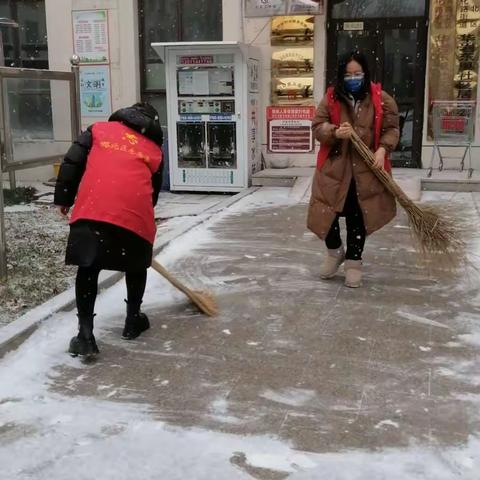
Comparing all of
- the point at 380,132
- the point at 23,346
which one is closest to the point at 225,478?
the point at 23,346

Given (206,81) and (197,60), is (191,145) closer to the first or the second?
(206,81)

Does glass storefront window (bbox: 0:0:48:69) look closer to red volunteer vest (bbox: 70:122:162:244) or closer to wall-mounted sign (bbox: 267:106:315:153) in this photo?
wall-mounted sign (bbox: 267:106:315:153)

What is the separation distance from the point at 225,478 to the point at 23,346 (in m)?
1.79

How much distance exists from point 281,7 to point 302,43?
102cm

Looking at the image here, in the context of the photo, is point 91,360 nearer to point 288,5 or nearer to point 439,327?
point 439,327

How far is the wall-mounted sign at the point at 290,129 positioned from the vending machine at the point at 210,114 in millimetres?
620

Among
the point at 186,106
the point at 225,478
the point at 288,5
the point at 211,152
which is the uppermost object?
the point at 288,5

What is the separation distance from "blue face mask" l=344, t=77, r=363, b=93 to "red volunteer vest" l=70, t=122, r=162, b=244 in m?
1.59

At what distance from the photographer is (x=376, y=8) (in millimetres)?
10242

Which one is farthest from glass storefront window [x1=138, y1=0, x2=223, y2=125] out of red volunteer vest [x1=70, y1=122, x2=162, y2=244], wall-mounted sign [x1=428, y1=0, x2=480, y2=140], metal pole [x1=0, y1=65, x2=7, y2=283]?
red volunteer vest [x1=70, y1=122, x2=162, y2=244]

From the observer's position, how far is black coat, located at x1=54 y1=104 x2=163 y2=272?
11.7 ft

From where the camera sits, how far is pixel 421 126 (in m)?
10.3

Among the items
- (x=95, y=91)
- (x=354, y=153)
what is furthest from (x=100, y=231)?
(x=95, y=91)

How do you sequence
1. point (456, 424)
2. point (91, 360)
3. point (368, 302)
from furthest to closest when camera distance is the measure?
point (368, 302), point (91, 360), point (456, 424)
